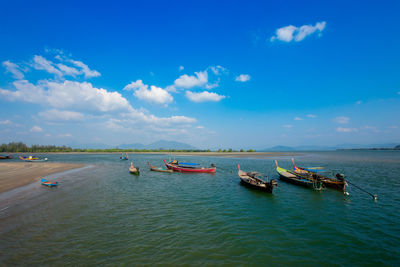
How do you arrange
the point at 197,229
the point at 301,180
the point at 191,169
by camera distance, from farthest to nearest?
the point at 191,169
the point at 301,180
the point at 197,229

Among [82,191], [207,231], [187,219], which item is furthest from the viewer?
[82,191]

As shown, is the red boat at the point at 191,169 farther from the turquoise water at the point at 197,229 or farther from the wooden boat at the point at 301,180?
the turquoise water at the point at 197,229

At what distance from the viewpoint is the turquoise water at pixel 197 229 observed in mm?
7711

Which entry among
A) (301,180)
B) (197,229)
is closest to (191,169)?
(301,180)

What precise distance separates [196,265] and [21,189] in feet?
73.8

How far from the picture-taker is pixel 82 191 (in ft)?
59.7

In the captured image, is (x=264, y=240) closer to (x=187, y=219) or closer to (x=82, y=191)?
(x=187, y=219)

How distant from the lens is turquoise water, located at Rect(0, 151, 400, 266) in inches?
304

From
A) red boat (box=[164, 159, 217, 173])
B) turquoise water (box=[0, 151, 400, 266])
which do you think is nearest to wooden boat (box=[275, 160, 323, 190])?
turquoise water (box=[0, 151, 400, 266])

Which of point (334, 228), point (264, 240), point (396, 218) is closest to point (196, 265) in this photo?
point (264, 240)

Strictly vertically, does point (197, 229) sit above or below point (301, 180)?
below

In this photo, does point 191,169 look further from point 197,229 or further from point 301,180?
point 197,229

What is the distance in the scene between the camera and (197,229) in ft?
33.5

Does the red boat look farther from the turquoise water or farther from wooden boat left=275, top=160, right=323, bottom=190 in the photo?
the turquoise water
